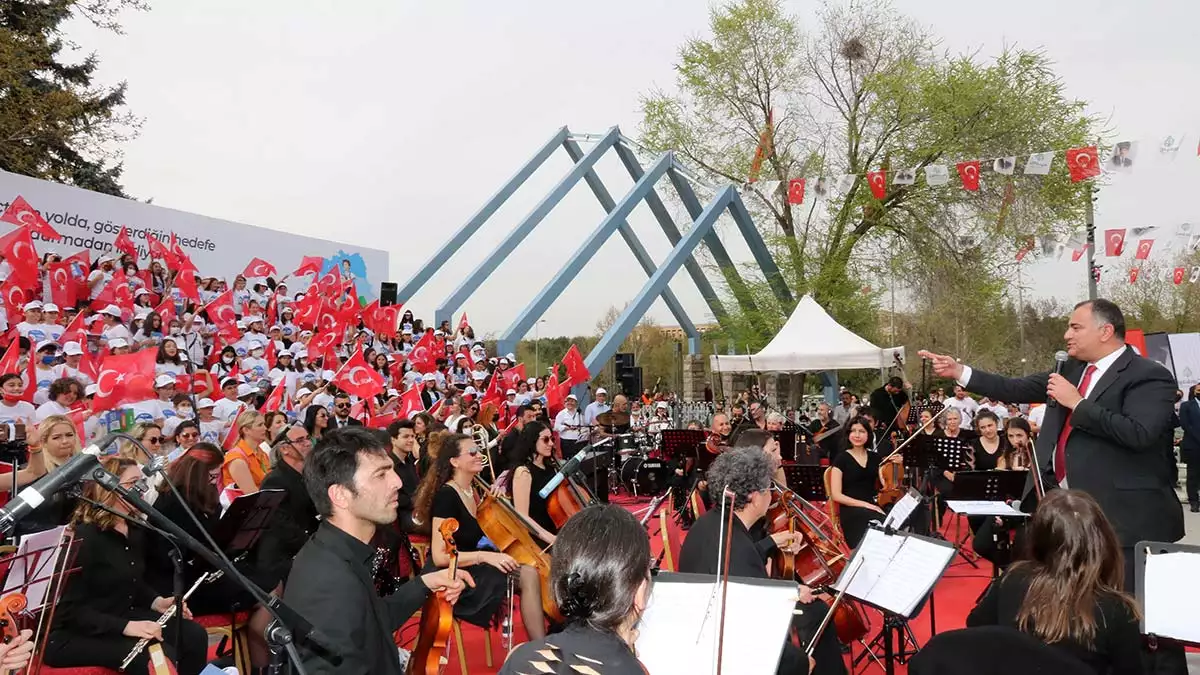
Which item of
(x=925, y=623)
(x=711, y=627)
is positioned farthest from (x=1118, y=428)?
(x=925, y=623)

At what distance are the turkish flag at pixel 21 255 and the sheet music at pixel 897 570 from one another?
12065mm

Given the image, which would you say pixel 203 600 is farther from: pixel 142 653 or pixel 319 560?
pixel 319 560

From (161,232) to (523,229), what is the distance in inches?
492

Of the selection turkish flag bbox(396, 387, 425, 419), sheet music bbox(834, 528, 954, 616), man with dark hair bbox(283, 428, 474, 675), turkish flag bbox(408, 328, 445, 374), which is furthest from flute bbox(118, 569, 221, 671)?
turkish flag bbox(408, 328, 445, 374)

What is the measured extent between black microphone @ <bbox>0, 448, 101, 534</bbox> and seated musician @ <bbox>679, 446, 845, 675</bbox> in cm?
269

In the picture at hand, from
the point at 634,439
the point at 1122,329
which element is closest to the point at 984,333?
the point at 634,439

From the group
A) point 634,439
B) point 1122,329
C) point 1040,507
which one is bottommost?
point 634,439

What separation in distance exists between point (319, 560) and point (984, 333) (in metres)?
36.6

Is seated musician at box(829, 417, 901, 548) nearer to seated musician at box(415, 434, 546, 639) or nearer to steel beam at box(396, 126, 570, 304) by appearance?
seated musician at box(415, 434, 546, 639)

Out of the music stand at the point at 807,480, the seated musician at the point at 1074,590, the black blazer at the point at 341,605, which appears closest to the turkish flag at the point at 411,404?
the music stand at the point at 807,480

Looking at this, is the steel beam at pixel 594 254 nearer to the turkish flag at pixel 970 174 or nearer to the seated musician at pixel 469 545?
the turkish flag at pixel 970 174

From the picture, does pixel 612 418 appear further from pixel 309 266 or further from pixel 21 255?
pixel 21 255

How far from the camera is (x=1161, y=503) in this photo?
14.1 feet

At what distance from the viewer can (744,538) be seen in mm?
4344
